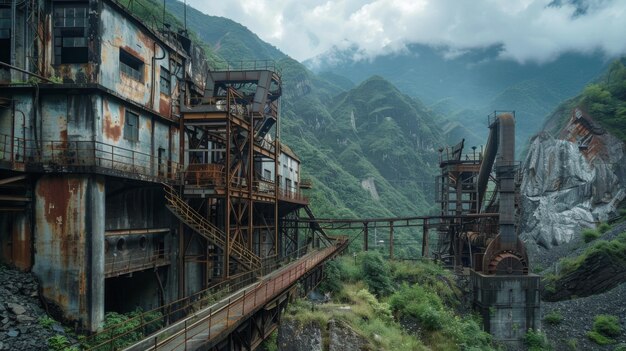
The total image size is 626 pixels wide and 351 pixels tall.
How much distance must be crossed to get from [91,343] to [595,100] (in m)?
55.0

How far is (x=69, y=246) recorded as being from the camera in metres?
13.4

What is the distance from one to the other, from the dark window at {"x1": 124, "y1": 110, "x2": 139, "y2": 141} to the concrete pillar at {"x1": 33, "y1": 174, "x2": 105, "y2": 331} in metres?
3.28

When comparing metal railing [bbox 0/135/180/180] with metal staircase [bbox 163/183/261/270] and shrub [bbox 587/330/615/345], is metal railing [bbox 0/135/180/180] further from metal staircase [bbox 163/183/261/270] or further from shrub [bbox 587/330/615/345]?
shrub [bbox 587/330/615/345]

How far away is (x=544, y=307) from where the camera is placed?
25172 millimetres

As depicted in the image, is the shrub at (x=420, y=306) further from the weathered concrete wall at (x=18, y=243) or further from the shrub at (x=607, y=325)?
the weathered concrete wall at (x=18, y=243)

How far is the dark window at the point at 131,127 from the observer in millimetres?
16438

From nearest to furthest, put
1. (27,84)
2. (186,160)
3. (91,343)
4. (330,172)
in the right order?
(91,343) < (27,84) < (186,160) < (330,172)

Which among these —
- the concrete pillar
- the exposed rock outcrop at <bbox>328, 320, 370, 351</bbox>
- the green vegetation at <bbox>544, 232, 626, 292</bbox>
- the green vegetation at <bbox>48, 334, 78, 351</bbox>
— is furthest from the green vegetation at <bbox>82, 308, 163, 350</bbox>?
the green vegetation at <bbox>544, 232, 626, 292</bbox>

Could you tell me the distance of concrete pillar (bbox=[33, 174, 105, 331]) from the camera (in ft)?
43.5

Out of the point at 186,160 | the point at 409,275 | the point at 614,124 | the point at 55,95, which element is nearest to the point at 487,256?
the point at 409,275

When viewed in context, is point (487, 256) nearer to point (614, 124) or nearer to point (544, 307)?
point (544, 307)

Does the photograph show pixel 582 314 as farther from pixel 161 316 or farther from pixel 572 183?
pixel 572 183

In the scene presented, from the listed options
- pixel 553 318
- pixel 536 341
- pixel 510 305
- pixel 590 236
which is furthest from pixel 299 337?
pixel 590 236

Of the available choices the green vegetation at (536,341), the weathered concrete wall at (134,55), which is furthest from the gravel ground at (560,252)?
the weathered concrete wall at (134,55)
